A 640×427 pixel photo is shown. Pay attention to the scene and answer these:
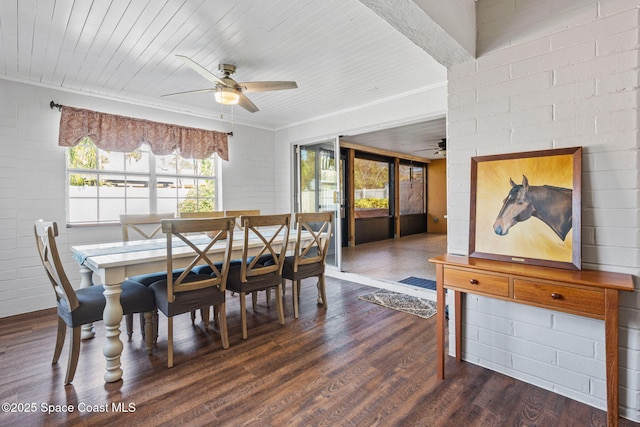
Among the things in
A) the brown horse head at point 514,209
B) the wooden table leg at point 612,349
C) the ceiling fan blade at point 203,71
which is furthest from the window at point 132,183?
the wooden table leg at point 612,349

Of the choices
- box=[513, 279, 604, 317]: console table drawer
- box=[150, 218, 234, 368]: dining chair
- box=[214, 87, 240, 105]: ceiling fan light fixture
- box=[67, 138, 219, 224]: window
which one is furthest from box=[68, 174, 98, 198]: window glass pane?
box=[513, 279, 604, 317]: console table drawer

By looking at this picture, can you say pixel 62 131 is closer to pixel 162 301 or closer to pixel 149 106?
pixel 149 106

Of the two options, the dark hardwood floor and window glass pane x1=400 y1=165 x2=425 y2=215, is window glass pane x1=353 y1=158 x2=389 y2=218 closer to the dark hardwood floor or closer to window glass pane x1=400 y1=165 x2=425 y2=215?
window glass pane x1=400 y1=165 x2=425 y2=215

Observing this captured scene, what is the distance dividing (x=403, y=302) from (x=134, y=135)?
12.6 feet

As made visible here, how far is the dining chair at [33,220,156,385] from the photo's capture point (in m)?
1.90

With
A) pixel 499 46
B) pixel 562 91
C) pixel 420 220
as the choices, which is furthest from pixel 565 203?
pixel 420 220

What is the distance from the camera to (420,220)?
32.1ft

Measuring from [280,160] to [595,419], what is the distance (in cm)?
479

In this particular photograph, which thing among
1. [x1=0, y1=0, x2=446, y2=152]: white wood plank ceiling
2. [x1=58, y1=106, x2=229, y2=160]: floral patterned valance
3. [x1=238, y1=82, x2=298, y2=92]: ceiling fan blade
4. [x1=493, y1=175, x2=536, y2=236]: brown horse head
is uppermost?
[x1=0, y1=0, x2=446, y2=152]: white wood plank ceiling

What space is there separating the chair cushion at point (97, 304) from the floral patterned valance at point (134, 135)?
83.0 inches

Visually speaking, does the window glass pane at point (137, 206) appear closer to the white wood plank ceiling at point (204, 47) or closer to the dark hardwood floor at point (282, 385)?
the white wood plank ceiling at point (204, 47)

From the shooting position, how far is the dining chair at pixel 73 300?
1.90m

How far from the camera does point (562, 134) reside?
1812 mm

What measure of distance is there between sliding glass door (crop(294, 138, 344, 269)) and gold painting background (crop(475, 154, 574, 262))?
264 centimetres
